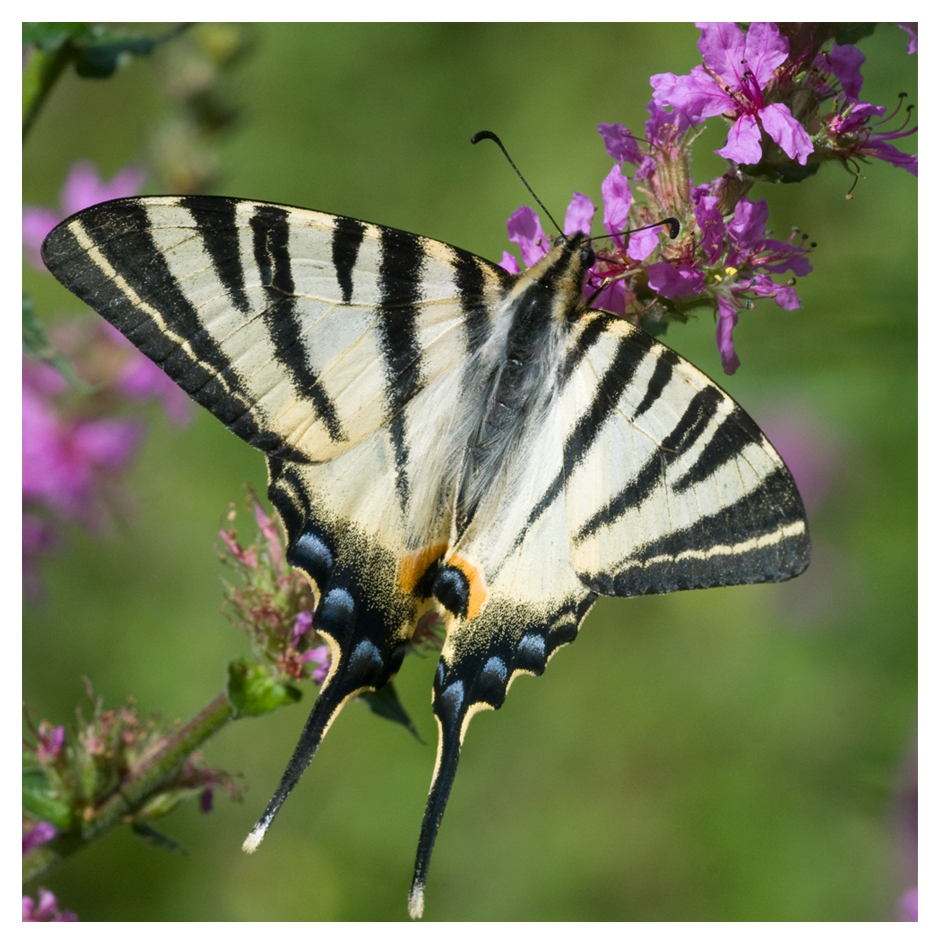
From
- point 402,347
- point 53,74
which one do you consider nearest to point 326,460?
point 402,347

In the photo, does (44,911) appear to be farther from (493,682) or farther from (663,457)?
(663,457)

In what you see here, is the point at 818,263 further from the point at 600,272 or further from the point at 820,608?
the point at 600,272

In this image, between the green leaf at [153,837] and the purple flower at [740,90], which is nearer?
the purple flower at [740,90]

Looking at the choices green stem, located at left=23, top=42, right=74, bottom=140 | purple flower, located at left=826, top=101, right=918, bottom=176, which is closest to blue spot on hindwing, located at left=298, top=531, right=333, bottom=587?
green stem, located at left=23, top=42, right=74, bottom=140

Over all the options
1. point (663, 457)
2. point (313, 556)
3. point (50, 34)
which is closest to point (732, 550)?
point (663, 457)

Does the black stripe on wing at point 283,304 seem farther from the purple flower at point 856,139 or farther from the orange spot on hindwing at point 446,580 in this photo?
the purple flower at point 856,139

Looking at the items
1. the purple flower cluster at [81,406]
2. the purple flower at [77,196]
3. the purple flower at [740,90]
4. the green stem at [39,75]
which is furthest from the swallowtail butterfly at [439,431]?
the purple flower at [77,196]

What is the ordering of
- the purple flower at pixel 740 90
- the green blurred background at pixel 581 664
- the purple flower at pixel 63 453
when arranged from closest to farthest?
1. the purple flower at pixel 740 90
2. the purple flower at pixel 63 453
3. the green blurred background at pixel 581 664
